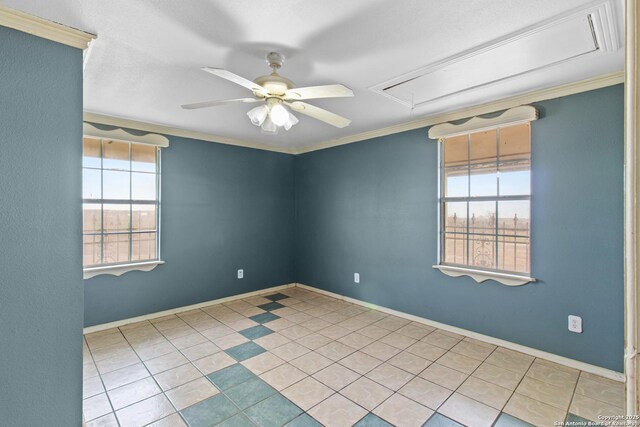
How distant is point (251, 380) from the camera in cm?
246

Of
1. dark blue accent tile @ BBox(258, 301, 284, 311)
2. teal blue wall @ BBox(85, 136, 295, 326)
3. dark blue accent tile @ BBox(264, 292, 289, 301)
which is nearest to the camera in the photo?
teal blue wall @ BBox(85, 136, 295, 326)

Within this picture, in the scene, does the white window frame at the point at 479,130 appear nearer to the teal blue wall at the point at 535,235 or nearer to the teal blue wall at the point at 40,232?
the teal blue wall at the point at 535,235

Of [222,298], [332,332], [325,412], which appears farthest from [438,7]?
[222,298]

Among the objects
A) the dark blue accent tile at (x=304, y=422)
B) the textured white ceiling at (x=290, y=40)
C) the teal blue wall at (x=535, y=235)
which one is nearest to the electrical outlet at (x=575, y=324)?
the teal blue wall at (x=535, y=235)

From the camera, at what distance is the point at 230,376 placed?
8.23 ft

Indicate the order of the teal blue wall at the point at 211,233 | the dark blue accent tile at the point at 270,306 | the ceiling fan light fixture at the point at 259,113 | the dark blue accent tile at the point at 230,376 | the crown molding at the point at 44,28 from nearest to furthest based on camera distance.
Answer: the crown molding at the point at 44,28, the ceiling fan light fixture at the point at 259,113, the dark blue accent tile at the point at 230,376, the teal blue wall at the point at 211,233, the dark blue accent tile at the point at 270,306

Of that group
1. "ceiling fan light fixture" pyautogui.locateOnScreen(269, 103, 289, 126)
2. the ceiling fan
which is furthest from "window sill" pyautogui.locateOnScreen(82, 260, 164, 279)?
"ceiling fan light fixture" pyautogui.locateOnScreen(269, 103, 289, 126)

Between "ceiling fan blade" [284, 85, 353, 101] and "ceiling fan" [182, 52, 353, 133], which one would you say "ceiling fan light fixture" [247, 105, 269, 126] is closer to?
"ceiling fan" [182, 52, 353, 133]

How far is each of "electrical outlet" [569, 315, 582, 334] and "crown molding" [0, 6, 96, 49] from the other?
4.01m

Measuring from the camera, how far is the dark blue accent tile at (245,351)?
9.29ft

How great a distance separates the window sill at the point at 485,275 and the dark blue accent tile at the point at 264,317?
1.99 metres

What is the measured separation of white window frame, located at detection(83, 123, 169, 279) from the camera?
10.9 feet

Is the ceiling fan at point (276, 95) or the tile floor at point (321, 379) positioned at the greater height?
the ceiling fan at point (276, 95)

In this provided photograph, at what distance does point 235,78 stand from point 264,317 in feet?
9.45
